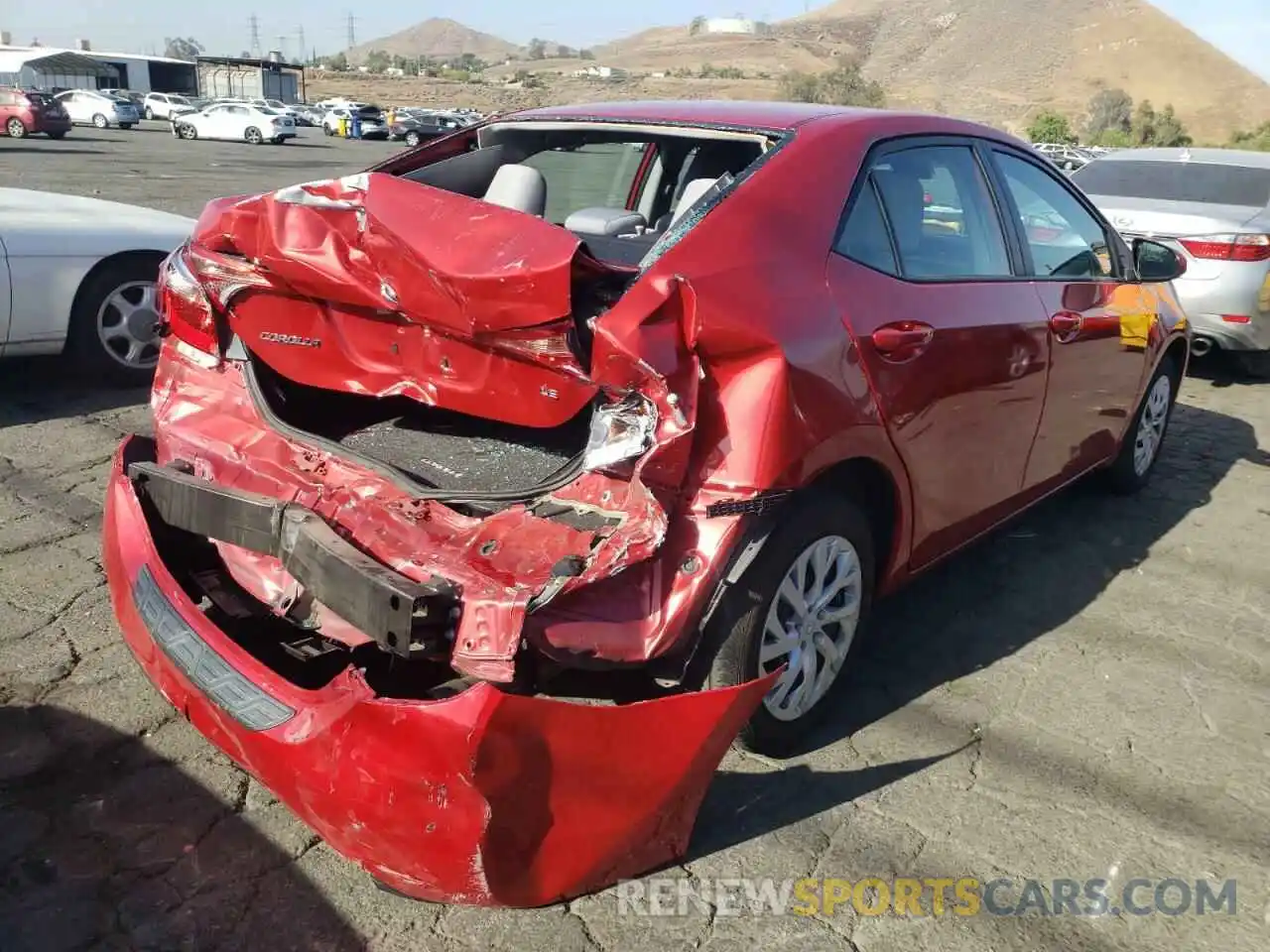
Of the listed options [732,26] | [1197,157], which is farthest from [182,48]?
[1197,157]

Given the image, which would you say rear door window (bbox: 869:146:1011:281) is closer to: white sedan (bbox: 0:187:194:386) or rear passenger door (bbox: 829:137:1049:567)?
rear passenger door (bbox: 829:137:1049:567)

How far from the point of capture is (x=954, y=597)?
4.05 meters

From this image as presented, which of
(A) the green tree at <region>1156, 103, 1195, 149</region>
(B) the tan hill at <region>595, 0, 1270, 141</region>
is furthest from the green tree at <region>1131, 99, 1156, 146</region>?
(B) the tan hill at <region>595, 0, 1270, 141</region>

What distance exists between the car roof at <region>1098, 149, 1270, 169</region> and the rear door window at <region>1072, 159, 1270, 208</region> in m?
Result: 0.06

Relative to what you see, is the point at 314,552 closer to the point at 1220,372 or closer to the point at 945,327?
the point at 945,327

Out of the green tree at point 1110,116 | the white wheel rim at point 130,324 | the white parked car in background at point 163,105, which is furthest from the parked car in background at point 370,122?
the white wheel rim at point 130,324

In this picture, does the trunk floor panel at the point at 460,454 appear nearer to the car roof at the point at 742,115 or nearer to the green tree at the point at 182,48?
the car roof at the point at 742,115

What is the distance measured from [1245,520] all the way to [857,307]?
3.35 meters

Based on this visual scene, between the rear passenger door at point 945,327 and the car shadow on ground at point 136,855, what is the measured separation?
1.87 m

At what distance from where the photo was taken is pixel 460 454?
10.2 feet

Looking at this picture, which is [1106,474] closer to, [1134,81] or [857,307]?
[857,307]

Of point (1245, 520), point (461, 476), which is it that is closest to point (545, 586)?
point (461, 476)

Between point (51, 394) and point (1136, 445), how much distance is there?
5522 millimetres

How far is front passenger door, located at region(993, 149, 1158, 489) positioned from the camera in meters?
3.75
